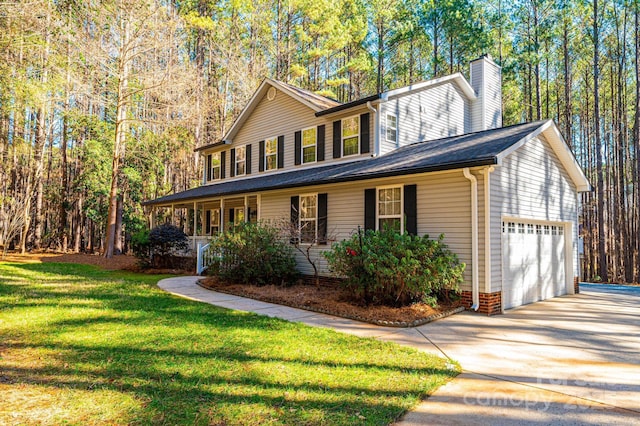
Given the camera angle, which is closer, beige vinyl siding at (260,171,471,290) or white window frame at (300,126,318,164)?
beige vinyl siding at (260,171,471,290)

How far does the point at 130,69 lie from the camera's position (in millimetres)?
17281

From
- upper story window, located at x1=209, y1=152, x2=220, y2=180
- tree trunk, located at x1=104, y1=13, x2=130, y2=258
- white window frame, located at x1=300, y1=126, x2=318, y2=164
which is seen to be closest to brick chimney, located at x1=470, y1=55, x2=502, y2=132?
white window frame, located at x1=300, y1=126, x2=318, y2=164

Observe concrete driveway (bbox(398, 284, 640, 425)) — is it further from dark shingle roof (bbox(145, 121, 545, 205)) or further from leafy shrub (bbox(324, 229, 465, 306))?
dark shingle roof (bbox(145, 121, 545, 205))

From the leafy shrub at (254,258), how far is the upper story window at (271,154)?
4.40m

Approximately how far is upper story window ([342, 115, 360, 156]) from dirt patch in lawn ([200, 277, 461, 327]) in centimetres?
436

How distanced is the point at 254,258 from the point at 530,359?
7106 mm

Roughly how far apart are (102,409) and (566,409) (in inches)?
155

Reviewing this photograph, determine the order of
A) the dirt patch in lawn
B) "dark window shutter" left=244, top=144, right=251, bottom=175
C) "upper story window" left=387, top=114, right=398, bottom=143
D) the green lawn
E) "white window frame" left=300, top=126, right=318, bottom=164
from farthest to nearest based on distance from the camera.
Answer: "dark window shutter" left=244, top=144, right=251, bottom=175 → "white window frame" left=300, top=126, right=318, bottom=164 → "upper story window" left=387, top=114, right=398, bottom=143 → the dirt patch in lawn → the green lawn

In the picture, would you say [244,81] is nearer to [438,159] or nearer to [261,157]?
[261,157]

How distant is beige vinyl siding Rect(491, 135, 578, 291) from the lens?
771cm

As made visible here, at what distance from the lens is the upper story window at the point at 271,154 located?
14688 millimetres

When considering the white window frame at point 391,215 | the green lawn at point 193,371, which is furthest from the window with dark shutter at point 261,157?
the green lawn at point 193,371

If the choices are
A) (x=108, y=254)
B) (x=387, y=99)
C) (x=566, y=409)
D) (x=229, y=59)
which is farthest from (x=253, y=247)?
(x=229, y=59)

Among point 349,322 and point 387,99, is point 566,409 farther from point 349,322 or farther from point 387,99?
point 387,99
